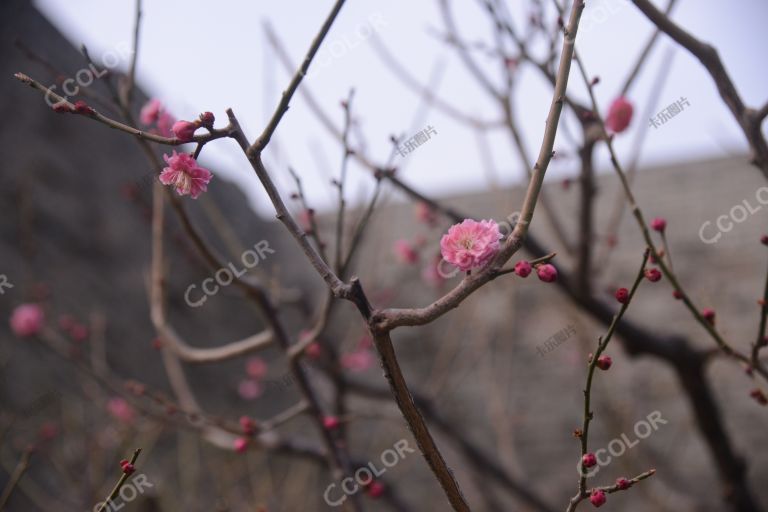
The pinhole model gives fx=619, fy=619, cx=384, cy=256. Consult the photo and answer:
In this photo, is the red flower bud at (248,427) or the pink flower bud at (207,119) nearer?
the pink flower bud at (207,119)

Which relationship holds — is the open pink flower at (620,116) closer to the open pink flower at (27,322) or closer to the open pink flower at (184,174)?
the open pink flower at (184,174)

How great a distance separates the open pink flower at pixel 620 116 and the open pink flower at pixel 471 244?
0.74m

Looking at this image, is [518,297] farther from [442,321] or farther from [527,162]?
[527,162]

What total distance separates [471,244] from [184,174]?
40cm

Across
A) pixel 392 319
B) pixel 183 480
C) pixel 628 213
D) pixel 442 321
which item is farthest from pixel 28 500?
pixel 628 213

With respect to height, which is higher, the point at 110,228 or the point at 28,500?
the point at 110,228

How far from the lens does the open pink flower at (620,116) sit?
54.9 inches

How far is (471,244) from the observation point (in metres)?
0.80

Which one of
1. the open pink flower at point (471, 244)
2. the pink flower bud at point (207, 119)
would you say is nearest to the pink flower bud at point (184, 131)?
the pink flower bud at point (207, 119)

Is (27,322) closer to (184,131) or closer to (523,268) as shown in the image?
(184,131)

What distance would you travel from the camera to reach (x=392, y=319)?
76 cm

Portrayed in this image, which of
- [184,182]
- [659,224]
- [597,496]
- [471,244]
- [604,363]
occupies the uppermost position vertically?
[184,182]

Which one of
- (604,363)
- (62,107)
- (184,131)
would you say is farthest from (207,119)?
(604,363)

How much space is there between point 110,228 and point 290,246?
182 cm
